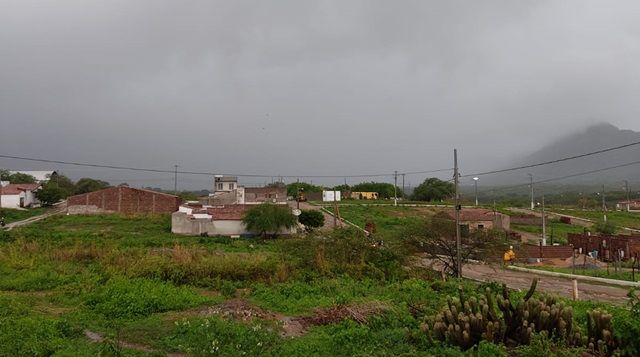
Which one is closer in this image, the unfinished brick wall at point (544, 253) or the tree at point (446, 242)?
the tree at point (446, 242)

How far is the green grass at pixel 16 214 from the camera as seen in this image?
5150 cm

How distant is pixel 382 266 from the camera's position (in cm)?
1975

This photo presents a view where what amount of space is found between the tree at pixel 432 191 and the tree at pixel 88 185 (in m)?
58.5

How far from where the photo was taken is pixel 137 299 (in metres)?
13.5

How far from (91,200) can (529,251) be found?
151 feet

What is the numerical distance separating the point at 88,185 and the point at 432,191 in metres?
63.2

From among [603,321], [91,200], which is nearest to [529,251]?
[603,321]

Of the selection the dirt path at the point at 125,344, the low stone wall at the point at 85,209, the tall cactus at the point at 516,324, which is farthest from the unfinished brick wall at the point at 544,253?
the low stone wall at the point at 85,209

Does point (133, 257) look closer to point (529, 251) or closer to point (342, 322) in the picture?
point (342, 322)

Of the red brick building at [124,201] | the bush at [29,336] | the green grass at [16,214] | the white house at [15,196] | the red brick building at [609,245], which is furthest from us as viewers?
the white house at [15,196]

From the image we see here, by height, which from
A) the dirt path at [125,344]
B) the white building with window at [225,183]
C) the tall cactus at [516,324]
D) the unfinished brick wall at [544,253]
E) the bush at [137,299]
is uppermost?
the white building with window at [225,183]

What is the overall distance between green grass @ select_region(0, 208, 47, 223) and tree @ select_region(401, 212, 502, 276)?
45331 millimetres

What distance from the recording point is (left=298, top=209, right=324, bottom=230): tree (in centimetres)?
4603

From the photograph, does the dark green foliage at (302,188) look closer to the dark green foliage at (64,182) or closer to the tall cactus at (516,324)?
the dark green foliage at (64,182)
